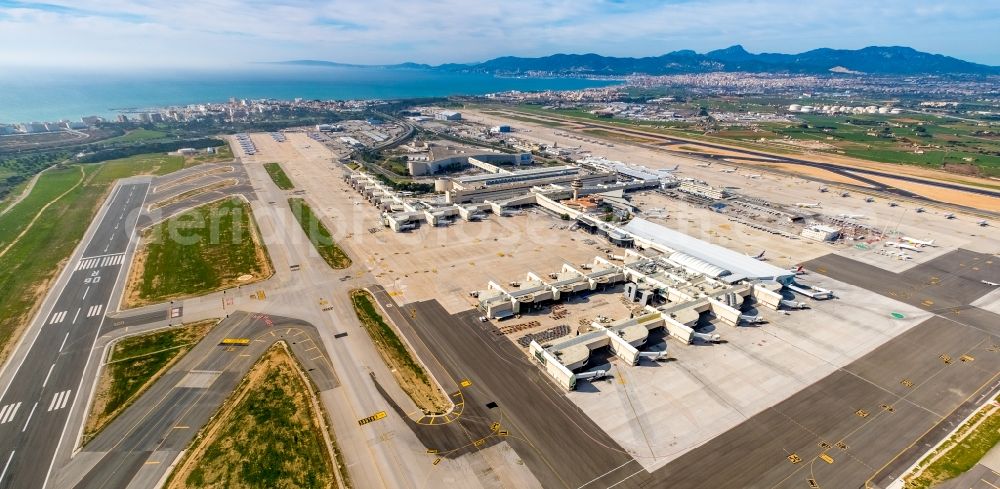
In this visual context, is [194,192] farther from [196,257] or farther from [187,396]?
[187,396]

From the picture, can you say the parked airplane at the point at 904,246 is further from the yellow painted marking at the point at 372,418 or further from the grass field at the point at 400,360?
the yellow painted marking at the point at 372,418

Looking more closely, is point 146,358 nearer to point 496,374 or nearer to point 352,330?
point 352,330

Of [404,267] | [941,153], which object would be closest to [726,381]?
[404,267]

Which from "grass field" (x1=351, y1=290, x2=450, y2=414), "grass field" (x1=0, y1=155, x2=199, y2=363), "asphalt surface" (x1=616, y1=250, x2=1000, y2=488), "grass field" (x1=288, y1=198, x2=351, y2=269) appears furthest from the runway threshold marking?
"asphalt surface" (x1=616, y1=250, x2=1000, y2=488)

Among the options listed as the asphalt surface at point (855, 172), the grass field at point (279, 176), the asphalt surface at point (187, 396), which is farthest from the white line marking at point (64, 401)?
the asphalt surface at point (855, 172)

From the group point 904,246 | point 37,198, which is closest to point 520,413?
point 904,246

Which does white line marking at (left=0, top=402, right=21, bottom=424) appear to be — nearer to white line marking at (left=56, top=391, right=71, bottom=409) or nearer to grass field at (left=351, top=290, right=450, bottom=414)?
white line marking at (left=56, top=391, right=71, bottom=409)
